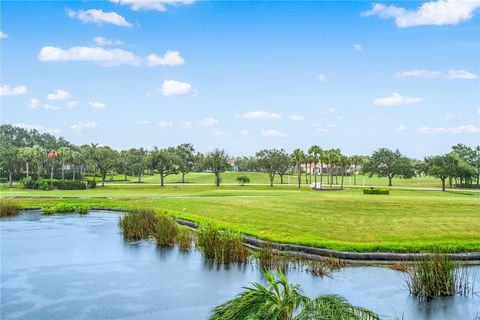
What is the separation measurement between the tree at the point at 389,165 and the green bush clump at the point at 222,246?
9258 cm

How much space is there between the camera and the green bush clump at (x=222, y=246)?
2923 cm

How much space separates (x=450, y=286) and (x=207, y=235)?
14.6m

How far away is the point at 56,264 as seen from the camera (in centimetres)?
3011

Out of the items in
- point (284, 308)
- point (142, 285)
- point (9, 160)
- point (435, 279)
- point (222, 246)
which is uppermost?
point (9, 160)

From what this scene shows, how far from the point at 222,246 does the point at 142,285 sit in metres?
6.13

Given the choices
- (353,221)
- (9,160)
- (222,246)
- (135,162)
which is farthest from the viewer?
(135,162)

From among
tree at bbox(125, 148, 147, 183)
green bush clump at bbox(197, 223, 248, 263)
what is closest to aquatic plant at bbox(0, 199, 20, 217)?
green bush clump at bbox(197, 223, 248, 263)

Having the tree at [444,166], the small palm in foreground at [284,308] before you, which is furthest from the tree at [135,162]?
the small palm in foreground at [284,308]

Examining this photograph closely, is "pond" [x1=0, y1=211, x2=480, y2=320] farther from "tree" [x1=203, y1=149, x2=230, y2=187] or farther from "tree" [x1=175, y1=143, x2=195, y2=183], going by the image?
"tree" [x1=175, y1=143, x2=195, y2=183]

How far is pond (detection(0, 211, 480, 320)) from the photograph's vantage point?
2094cm

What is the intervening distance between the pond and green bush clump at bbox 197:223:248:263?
36.3 inches

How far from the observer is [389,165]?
12119 centimetres

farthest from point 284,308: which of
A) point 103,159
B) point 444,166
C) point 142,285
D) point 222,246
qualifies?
point 103,159

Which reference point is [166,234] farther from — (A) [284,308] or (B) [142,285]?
(A) [284,308]
